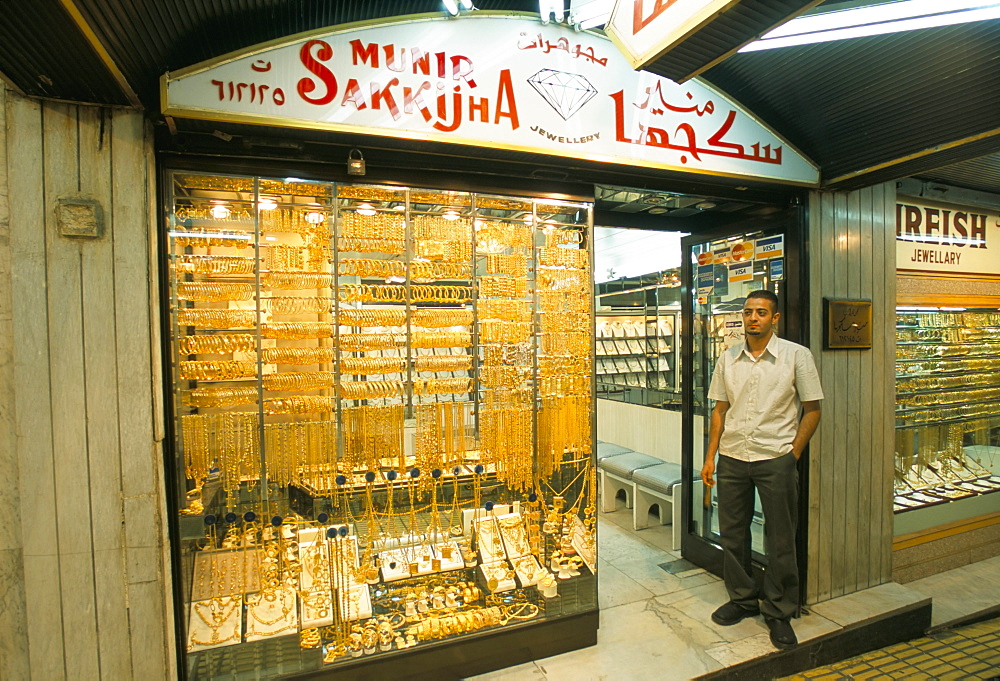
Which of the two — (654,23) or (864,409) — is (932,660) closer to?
(864,409)

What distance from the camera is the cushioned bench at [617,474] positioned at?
4957mm

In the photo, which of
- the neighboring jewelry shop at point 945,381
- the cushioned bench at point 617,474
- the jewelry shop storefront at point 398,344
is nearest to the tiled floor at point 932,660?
the neighboring jewelry shop at point 945,381

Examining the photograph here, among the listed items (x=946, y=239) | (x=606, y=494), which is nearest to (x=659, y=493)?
(x=606, y=494)

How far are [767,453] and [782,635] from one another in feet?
3.35

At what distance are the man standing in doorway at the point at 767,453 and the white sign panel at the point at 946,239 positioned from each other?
1.71 m

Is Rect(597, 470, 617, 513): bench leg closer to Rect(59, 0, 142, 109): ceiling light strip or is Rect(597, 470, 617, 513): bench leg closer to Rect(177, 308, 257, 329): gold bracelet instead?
Rect(177, 308, 257, 329): gold bracelet

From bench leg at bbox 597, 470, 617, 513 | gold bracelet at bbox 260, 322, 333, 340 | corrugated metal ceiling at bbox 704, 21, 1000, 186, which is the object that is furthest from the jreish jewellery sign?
bench leg at bbox 597, 470, 617, 513

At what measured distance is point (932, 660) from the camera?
2.87m

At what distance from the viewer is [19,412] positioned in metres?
1.86

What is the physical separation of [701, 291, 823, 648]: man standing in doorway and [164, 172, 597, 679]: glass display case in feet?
2.98

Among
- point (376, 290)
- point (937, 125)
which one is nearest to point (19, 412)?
point (376, 290)

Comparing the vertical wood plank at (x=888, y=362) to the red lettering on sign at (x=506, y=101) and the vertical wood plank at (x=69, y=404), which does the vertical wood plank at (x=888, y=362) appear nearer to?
the red lettering on sign at (x=506, y=101)

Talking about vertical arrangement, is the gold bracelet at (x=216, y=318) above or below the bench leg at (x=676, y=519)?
above

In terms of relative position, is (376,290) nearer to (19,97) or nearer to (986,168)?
(19,97)
